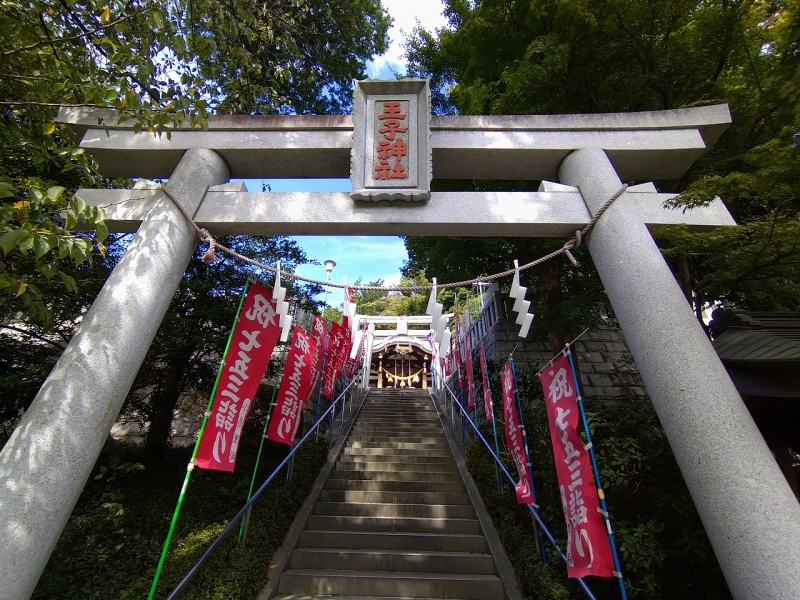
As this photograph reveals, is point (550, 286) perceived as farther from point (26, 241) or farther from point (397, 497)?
point (26, 241)

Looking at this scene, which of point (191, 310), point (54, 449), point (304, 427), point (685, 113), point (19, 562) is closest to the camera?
point (19, 562)

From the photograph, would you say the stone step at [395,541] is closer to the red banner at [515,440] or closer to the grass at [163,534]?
the grass at [163,534]

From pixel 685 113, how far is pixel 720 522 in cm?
401

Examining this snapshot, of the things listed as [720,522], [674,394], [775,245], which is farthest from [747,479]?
[775,245]

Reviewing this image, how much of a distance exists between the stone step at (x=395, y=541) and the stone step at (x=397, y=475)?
5.44 ft

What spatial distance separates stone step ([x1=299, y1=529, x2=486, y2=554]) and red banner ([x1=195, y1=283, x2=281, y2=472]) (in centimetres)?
203

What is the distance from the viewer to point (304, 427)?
30.2 feet

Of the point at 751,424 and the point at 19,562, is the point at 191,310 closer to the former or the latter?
the point at 19,562

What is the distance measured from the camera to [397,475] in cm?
713

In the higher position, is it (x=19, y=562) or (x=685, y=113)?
(x=685, y=113)

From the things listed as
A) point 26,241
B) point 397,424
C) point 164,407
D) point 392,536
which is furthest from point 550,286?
point 164,407

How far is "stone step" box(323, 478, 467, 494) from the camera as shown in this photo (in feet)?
21.8

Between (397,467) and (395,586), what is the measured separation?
3.04m

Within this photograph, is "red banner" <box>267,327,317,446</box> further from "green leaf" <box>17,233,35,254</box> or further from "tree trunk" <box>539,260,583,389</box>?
"tree trunk" <box>539,260,583,389</box>
